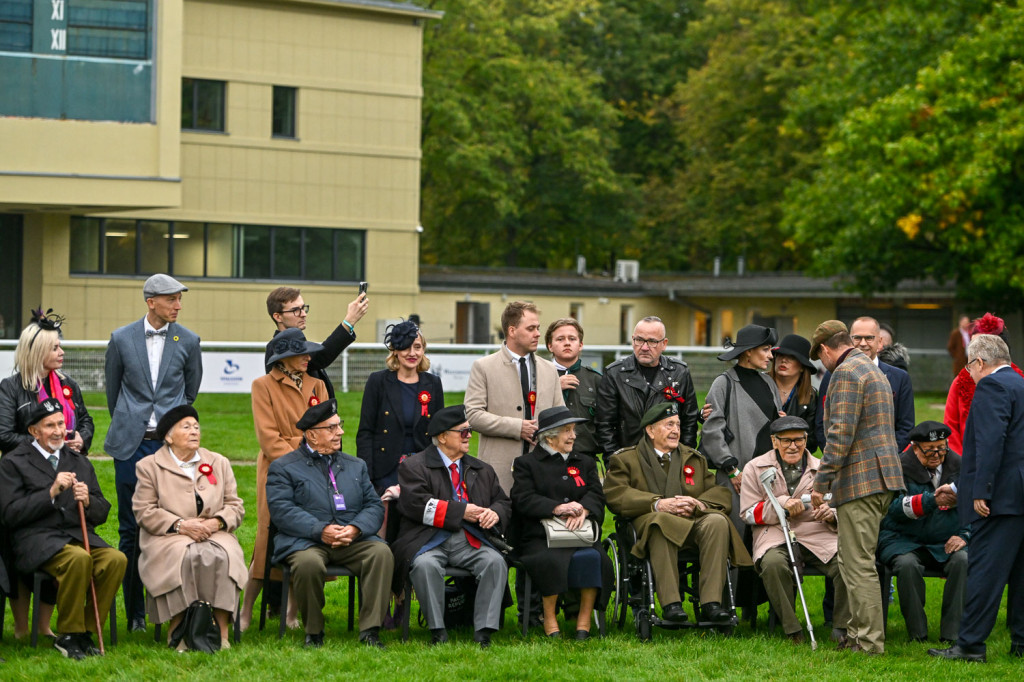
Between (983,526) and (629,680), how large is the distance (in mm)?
2365

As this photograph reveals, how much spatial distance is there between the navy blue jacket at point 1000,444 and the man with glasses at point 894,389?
1.34m

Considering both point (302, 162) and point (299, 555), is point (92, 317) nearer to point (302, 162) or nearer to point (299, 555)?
point (302, 162)

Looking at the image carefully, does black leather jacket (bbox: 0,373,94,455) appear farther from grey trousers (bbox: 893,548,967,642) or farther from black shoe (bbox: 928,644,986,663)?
black shoe (bbox: 928,644,986,663)

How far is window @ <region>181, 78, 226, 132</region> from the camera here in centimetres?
3030

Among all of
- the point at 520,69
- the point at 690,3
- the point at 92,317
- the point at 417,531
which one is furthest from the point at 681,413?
the point at 690,3

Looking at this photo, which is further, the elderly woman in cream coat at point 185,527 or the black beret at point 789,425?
the black beret at point 789,425

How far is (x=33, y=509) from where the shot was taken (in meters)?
7.43

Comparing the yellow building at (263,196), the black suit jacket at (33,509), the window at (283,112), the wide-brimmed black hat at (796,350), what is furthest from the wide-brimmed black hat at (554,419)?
the window at (283,112)

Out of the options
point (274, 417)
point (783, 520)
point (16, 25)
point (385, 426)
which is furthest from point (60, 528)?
point (16, 25)

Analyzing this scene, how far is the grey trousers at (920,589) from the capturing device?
8.22 metres

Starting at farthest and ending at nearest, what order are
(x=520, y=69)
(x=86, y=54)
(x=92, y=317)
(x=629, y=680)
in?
(x=520, y=69)
(x=92, y=317)
(x=86, y=54)
(x=629, y=680)

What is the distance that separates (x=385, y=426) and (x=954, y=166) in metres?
21.7

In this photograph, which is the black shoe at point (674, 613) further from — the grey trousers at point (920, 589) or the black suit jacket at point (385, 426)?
the black suit jacket at point (385, 426)

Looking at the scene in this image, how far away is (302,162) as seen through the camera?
31656mm
